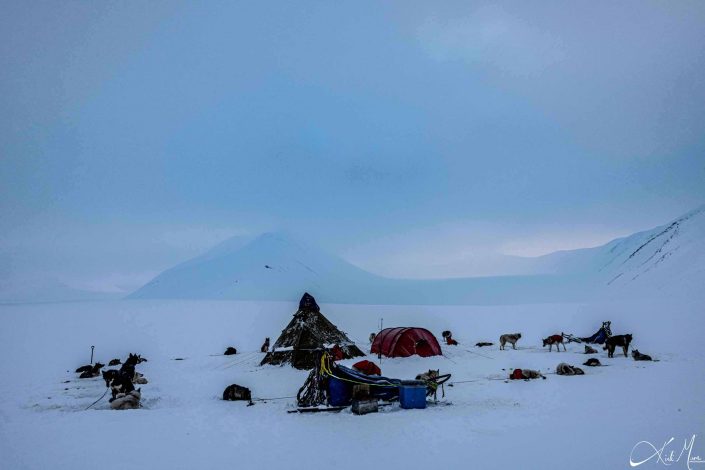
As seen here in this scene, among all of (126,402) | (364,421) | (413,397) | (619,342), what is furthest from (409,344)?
(126,402)

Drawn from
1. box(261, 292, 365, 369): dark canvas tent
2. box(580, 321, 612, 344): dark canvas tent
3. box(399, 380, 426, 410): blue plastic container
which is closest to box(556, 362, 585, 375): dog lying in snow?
box(399, 380, 426, 410): blue plastic container

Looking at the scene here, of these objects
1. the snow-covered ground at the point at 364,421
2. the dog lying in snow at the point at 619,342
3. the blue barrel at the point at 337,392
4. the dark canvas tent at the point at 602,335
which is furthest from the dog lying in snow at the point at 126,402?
the dark canvas tent at the point at 602,335

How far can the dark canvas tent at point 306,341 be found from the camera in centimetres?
2472

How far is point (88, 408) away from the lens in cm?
1596

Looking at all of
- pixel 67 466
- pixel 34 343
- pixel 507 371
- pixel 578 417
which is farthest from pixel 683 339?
pixel 34 343

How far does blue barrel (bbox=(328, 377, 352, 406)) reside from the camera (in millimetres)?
15531

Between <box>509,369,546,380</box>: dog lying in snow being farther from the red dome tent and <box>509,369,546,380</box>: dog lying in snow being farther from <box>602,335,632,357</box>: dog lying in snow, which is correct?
<box>602,335,632,357</box>: dog lying in snow

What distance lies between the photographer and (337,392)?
51.2 ft

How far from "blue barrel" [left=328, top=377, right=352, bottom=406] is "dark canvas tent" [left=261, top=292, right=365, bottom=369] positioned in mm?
8714

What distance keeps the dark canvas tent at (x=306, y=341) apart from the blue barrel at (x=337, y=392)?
871cm

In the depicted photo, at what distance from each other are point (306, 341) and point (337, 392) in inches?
392

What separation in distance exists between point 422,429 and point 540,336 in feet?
103

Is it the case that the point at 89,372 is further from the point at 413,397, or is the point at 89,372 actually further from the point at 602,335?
the point at 602,335

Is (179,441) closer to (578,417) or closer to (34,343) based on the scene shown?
(578,417)
